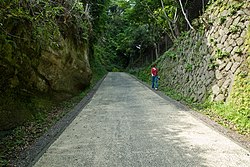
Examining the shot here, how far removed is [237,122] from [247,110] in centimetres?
39

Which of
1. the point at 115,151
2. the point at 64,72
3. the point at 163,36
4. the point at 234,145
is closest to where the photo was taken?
the point at 115,151

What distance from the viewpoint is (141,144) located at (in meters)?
4.54

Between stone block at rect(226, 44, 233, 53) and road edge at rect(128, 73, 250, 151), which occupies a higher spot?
stone block at rect(226, 44, 233, 53)

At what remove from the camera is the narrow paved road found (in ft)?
12.4

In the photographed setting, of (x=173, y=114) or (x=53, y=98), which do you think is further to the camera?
(x=53, y=98)

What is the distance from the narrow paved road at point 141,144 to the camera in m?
3.78

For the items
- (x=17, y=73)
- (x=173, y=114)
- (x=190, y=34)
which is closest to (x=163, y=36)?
(x=190, y=34)

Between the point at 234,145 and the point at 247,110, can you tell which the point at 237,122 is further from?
the point at 234,145

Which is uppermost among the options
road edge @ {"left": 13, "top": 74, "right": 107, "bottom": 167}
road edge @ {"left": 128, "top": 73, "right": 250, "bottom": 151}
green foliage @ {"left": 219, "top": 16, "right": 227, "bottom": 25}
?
green foliage @ {"left": 219, "top": 16, "right": 227, "bottom": 25}

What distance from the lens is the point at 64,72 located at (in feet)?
28.7

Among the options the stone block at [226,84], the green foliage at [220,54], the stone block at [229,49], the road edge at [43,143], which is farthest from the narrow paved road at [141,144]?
the stone block at [229,49]

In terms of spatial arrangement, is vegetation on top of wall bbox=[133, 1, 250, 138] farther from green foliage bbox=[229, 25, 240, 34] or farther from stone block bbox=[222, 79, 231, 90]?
stone block bbox=[222, 79, 231, 90]

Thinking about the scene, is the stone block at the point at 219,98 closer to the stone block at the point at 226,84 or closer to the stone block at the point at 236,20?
the stone block at the point at 226,84

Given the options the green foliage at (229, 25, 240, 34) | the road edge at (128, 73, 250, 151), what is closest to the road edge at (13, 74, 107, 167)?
the road edge at (128, 73, 250, 151)
